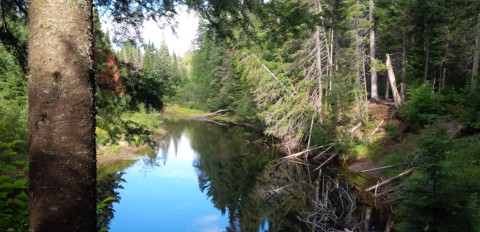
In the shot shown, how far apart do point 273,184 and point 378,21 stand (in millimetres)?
17718

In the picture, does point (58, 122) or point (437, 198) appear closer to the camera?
point (58, 122)

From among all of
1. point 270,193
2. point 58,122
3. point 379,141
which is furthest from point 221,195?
point 58,122

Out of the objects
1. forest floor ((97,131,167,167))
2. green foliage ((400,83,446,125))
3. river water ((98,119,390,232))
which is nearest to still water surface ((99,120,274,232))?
river water ((98,119,390,232))

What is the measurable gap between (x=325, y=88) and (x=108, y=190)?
1343cm

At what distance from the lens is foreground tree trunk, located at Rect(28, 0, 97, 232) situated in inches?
64.6

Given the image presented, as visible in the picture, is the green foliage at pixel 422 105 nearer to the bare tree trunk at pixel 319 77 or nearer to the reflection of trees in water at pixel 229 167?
the bare tree trunk at pixel 319 77

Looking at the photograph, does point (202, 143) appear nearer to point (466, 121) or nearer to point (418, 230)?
point (466, 121)

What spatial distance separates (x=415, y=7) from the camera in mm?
19797

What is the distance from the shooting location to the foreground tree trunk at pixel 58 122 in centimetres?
164

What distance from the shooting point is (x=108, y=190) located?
1468 centimetres

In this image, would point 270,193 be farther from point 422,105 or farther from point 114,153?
point 114,153

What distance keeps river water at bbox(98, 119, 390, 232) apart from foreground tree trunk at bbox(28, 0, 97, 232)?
5.81 meters

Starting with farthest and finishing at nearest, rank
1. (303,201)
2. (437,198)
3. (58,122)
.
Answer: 1. (303,201)
2. (437,198)
3. (58,122)

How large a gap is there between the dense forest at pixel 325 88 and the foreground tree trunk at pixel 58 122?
22 mm
